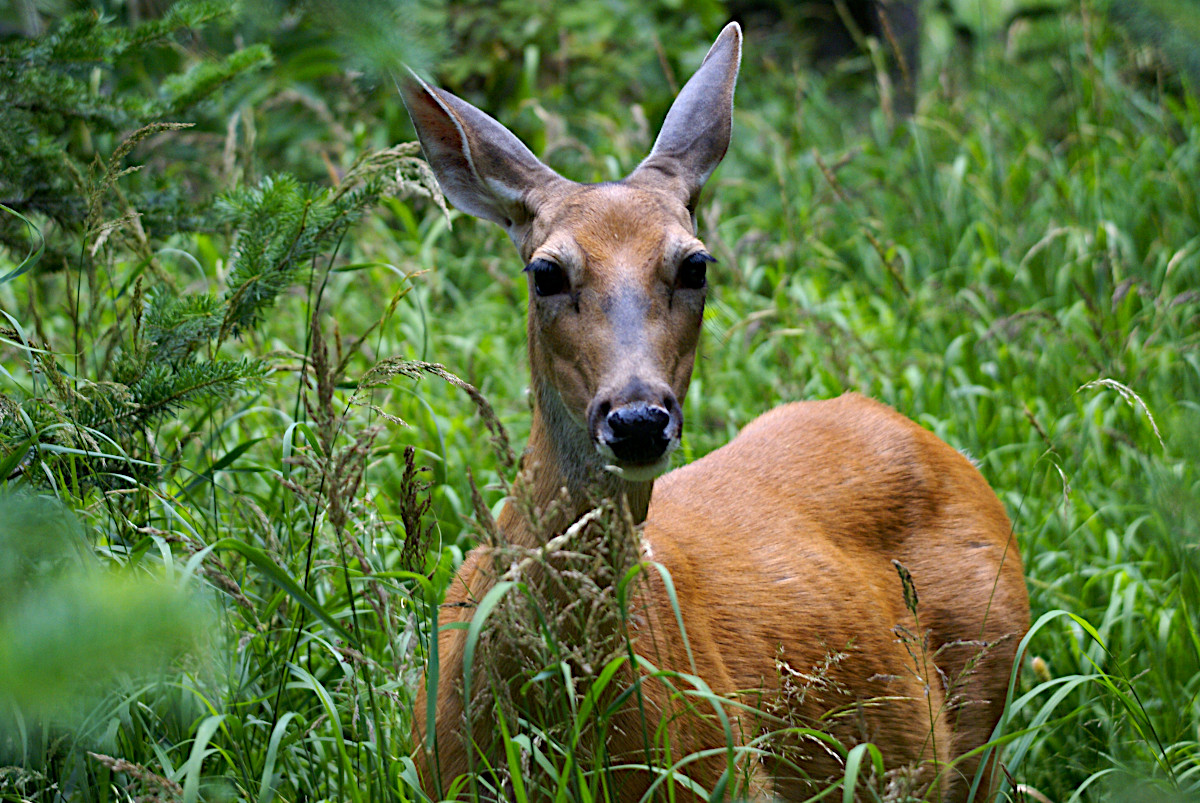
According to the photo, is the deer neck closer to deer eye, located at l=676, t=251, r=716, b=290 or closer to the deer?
the deer

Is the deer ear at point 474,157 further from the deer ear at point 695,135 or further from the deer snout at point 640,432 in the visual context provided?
the deer snout at point 640,432

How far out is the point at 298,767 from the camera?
2.67 metres

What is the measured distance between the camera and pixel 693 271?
2.76 m

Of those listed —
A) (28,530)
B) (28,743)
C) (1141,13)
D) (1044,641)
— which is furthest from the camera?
(1044,641)

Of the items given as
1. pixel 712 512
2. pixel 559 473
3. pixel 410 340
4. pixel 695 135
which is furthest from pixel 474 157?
pixel 410 340

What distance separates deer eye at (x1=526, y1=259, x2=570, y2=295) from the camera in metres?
2.70

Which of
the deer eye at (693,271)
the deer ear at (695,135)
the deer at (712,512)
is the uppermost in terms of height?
the deer ear at (695,135)

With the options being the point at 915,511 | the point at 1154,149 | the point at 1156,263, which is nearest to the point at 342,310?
the point at 915,511

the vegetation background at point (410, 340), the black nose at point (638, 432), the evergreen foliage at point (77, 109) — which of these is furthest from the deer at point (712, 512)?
the evergreen foliage at point (77, 109)

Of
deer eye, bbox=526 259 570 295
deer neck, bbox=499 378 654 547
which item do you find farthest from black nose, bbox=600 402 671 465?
deer eye, bbox=526 259 570 295

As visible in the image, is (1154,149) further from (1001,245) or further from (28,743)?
(28,743)

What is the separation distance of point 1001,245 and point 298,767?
4444 millimetres

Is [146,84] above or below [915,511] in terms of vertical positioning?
above

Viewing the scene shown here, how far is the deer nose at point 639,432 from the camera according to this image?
2.31 meters
